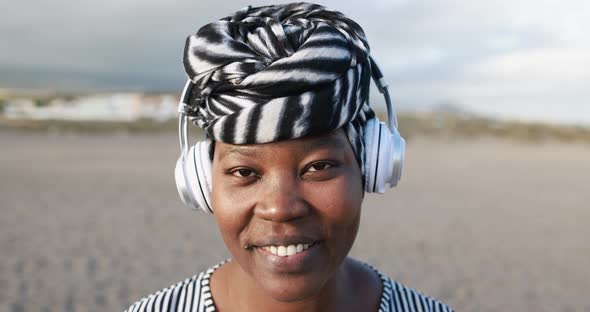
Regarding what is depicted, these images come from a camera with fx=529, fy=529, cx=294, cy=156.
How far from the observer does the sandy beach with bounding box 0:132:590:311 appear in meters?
7.38

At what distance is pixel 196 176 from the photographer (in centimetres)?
168

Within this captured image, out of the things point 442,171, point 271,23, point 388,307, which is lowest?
point 442,171

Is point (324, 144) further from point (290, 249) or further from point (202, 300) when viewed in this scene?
point (202, 300)

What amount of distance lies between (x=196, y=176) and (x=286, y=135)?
405 mm

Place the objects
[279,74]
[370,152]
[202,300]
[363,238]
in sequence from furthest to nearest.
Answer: [363,238] < [202,300] < [370,152] < [279,74]

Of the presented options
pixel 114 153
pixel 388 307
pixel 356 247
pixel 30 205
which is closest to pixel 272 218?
pixel 388 307

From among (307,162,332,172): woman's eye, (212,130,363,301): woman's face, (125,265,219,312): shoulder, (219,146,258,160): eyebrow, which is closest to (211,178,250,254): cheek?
(212,130,363,301): woman's face

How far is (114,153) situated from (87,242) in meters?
17.3

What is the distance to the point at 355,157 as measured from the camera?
1.60m

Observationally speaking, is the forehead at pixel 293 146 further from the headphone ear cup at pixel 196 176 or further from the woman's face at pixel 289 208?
the headphone ear cup at pixel 196 176

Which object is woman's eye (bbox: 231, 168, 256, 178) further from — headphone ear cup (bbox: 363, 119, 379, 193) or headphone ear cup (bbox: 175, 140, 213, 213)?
headphone ear cup (bbox: 363, 119, 379, 193)

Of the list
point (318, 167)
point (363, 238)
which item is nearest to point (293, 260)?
point (318, 167)

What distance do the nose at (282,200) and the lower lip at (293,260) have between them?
111mm

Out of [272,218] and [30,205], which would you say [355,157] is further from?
[30,205]
